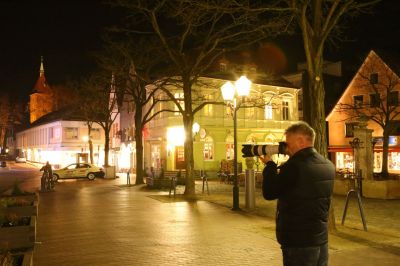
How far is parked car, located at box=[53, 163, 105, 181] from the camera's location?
120 ft

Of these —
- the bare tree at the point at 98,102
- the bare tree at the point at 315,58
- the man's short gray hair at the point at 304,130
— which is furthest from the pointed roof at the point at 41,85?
the man's short gray hair at the point at 304,130

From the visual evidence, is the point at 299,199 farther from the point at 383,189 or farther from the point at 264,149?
the point at 383,189

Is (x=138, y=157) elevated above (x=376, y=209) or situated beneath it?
elevated above

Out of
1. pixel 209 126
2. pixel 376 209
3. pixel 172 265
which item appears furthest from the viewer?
pixel 209 126

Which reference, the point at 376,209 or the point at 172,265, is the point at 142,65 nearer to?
the point at 376,209

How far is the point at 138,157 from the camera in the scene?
30625 millimetres

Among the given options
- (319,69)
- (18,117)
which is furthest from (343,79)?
(18,117)

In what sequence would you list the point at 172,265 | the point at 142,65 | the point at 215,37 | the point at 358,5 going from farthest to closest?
1. the point at 142,65
2. the point at 215,37
3. the point at 358,5
4. the point at 172,265

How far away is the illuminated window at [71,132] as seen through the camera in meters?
62.6

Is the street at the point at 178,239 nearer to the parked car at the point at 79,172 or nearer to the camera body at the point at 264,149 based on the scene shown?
the camera body at the point at 264,149

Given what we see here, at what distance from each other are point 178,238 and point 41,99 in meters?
88.7

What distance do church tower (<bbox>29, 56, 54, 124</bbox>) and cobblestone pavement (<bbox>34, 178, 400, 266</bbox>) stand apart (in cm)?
7675

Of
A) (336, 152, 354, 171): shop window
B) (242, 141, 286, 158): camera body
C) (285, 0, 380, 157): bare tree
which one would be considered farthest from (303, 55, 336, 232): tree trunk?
(336, 152, 354, 171): shop window

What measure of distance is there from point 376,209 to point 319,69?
6589 mm
